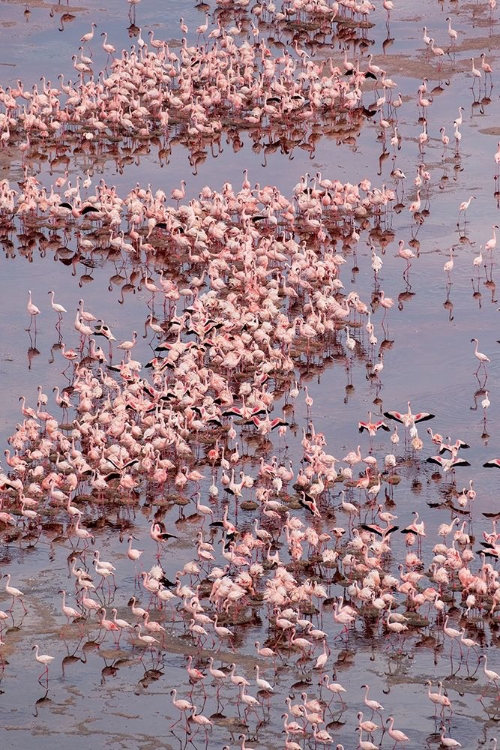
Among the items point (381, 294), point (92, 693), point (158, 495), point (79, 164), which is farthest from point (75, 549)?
point (79, 164)

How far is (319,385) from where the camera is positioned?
29.4 metres

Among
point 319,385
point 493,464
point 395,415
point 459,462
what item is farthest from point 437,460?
point 319,385

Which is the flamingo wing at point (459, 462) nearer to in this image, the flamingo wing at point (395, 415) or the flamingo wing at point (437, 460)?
the flamingo wing at point (437, 460)

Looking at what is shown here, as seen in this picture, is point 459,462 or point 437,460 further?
point 437,460

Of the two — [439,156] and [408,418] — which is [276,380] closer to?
[408,418]

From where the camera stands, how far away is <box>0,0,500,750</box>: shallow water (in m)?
21.0

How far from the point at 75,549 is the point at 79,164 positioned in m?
15.8

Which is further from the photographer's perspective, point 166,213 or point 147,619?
point 166,213

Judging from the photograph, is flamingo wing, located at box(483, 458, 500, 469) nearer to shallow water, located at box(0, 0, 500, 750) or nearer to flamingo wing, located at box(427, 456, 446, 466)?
shallow water, located at box(0, 0, 500, 750)

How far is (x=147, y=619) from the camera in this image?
73.6 feet

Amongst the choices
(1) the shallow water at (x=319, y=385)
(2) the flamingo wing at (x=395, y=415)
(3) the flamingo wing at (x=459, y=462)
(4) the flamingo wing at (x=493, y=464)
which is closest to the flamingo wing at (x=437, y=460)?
(3) the flamingo wing at (x=459, y=462)

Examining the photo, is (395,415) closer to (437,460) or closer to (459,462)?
(437,460)

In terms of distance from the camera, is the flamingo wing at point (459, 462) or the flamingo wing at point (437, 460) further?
the flamingo wing at point (437, 460)

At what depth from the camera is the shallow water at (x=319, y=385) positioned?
21.0 m
